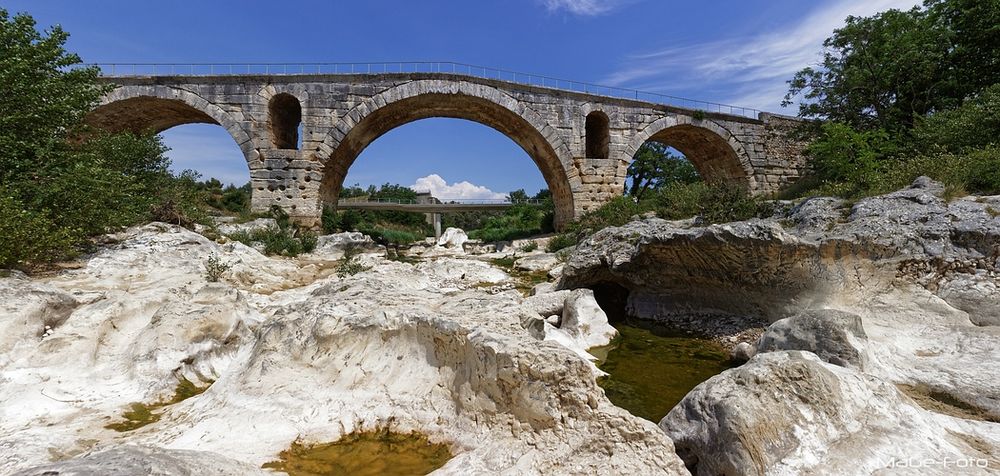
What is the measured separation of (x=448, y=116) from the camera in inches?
685

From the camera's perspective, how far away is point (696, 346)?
5.64 metres

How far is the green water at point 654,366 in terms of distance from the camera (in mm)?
4000

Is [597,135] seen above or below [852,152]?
above

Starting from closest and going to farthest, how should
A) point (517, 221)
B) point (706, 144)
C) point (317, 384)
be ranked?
point (317, 384) < point (706, 144) < point (517, 221)

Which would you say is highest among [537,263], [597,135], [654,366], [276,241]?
[597,135]

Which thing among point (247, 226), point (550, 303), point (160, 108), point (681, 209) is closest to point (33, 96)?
point (247, 226)

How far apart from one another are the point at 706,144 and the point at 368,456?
2059cm

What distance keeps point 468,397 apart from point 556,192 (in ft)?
52.9

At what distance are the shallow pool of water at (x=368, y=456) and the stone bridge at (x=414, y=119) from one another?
1375 centimetres

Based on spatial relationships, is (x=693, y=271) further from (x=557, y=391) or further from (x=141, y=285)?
(x=141, y=285)

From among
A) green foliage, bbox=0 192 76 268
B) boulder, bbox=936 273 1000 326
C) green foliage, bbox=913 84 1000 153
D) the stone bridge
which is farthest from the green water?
the stone bridge

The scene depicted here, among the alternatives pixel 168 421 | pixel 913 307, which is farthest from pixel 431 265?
pixel 913 307

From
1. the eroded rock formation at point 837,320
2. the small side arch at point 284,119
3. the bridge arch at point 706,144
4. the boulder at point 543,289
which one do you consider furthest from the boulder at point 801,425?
the small side arch at point 284,119

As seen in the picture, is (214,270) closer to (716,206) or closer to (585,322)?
(585,322)
